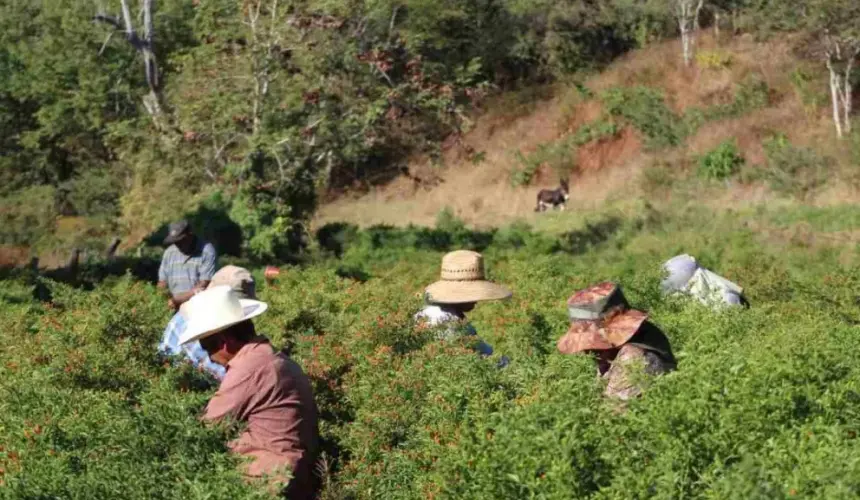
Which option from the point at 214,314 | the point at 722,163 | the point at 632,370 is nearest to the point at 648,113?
the point at 722,163

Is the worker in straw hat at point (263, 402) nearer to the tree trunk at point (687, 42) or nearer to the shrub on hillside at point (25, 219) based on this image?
the shrub on hillside at point (25, 219)

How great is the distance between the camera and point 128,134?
25.2 metres

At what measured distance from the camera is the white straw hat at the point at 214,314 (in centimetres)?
654

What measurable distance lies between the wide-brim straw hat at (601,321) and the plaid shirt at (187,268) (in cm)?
519

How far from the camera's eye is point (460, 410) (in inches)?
237

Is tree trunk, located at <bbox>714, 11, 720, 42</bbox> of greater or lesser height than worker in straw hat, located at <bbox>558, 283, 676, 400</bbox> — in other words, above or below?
below

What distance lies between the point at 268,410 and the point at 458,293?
9.16ft

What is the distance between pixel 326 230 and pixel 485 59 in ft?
74.2

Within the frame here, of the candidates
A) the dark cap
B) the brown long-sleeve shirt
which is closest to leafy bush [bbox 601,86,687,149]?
the dark cap

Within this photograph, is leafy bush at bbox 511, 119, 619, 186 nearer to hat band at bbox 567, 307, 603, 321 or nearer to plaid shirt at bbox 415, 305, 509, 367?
plaid shirt at bbox 415, 305, 509, 367

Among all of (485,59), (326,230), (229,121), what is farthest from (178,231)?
(485,59)

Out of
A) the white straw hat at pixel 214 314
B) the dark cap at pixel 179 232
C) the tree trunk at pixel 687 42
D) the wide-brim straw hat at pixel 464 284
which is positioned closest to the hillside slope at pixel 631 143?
the tree trunk at pixel 687 42

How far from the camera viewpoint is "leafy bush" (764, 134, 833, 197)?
30.2 metres

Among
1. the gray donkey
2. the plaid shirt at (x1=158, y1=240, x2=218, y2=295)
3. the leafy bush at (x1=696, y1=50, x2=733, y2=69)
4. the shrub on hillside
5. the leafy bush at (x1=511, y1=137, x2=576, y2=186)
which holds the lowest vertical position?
the leafy bush at (x1=511, y1=137, x2=576, y2=186)
